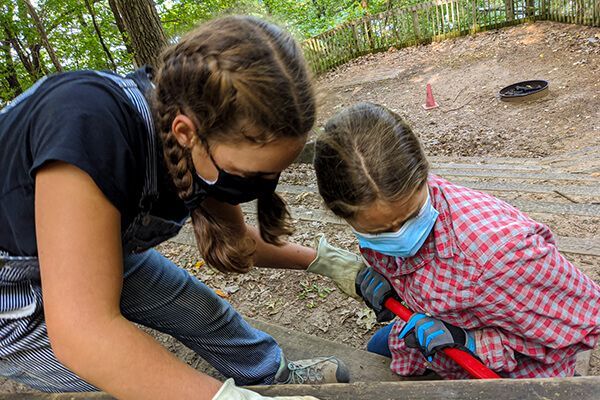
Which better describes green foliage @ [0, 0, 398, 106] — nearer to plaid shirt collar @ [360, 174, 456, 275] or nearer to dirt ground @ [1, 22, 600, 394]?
dirt ground @ [1, 22, 600, 394]

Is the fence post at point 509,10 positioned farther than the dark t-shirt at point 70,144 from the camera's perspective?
Yes

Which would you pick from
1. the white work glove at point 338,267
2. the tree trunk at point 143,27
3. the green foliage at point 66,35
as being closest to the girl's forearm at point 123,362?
the white work glove at point 338,267

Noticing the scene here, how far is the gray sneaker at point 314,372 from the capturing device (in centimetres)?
196

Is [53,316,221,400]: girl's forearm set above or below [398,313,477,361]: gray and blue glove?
above

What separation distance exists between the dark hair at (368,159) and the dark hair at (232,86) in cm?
40

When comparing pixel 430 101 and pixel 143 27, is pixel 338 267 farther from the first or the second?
pixel 430 101

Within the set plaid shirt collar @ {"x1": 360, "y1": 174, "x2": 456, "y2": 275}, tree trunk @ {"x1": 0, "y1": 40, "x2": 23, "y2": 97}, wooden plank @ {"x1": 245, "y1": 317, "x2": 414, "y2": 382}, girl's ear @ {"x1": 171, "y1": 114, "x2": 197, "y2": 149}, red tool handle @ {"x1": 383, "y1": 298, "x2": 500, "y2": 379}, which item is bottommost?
wooden plank @ {"x1": 245, "y1": 317, "x2": 414, "y2": 382}

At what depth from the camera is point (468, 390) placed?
3.99ft

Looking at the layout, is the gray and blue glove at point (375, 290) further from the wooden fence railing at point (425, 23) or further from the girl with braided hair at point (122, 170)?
the wooden fence railing at point (425, 23)

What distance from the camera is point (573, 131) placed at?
7617 mm

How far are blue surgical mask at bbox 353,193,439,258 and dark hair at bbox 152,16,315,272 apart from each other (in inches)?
23.5

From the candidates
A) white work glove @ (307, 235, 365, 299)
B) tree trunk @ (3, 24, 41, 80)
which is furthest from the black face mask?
tree trunk @ (3, 24, 41, 80)

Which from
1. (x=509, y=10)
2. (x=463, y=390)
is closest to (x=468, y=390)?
(x=463, y=390)

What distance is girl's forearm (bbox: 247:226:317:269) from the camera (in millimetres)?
1966
